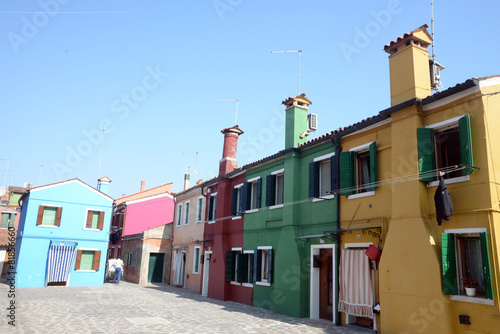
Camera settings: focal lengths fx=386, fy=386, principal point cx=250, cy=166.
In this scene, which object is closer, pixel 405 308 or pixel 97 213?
pixel 405 308

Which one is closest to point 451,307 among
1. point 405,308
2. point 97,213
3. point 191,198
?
point 405,308

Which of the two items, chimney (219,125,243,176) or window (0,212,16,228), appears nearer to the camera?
chimney (219,125,243,176)

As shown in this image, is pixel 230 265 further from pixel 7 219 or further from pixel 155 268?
pixel 7 219

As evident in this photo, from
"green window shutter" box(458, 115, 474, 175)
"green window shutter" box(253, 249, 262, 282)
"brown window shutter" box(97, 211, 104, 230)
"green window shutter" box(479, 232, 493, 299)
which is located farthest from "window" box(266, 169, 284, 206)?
"brown window shutter" box(97, 211, 104, 230)

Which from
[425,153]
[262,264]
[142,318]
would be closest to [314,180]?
[425,153]

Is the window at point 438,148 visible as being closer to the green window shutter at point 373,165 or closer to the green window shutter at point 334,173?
the green window shutter at point 373,165

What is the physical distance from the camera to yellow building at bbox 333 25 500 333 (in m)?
8.27

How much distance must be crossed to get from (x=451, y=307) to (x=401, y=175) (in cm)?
327

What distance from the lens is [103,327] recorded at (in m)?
10.3

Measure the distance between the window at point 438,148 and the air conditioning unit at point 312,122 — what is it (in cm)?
609

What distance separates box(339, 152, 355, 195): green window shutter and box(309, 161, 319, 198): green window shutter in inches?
58.6

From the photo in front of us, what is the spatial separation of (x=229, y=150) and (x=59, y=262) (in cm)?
1234

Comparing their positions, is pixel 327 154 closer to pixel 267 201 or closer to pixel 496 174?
pixel 267 201

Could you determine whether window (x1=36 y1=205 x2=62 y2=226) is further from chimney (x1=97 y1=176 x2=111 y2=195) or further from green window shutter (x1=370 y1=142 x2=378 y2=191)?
green window shutter (x1=370 y1=142 x2=378 y2=191)
